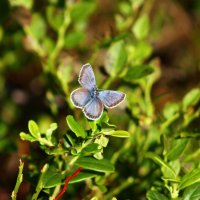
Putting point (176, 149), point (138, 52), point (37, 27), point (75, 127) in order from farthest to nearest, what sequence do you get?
point (37, 27) < point (138, 52) < point (176, 149) < point (75, 127)

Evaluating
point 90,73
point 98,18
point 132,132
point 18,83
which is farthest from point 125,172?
point 98,18

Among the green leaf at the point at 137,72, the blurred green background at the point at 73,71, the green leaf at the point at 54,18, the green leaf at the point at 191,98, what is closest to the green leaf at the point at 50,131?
the blurred green background at the point at 73,71

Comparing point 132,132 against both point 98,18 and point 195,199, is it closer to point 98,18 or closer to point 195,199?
point 195,199

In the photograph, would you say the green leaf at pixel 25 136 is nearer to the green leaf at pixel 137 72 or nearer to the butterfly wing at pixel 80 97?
the butterfly wing at pixel 80 97

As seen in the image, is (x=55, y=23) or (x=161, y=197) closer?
(x=161, y=197)

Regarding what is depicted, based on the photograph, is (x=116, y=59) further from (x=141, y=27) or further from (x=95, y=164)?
(x=95, y=164)

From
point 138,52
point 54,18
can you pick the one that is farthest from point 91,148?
point 54,18
